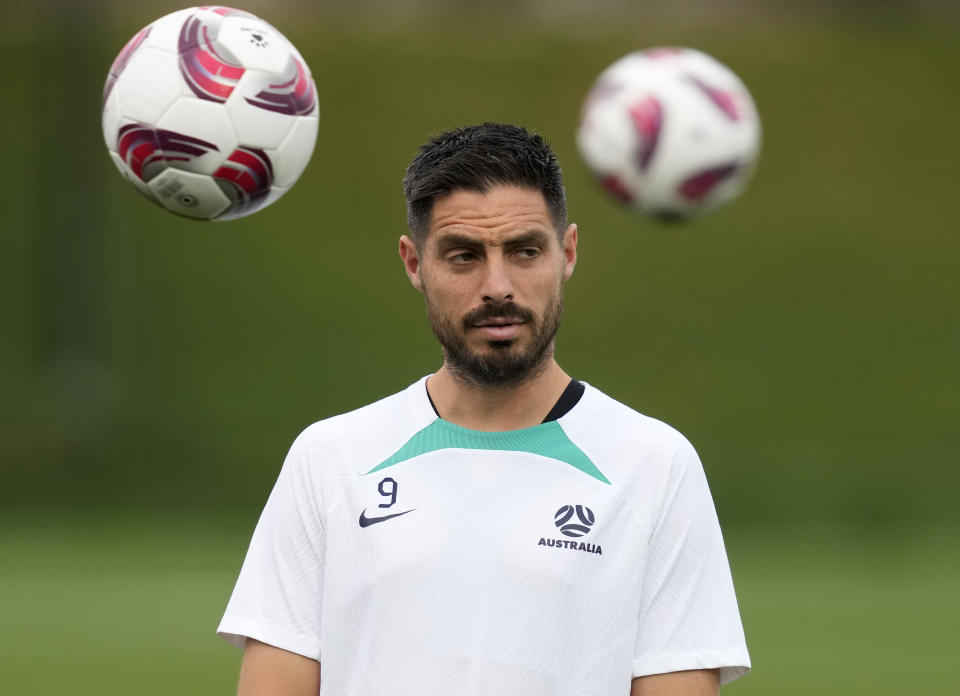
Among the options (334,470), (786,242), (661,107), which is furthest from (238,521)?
(334,470)

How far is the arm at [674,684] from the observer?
3697 mm

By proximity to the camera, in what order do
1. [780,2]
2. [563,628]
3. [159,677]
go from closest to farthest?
[563,628] < [159,677] < [780,2]

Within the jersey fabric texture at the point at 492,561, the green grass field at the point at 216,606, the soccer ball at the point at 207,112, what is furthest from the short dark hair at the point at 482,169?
the green grass field at the point at 216,606

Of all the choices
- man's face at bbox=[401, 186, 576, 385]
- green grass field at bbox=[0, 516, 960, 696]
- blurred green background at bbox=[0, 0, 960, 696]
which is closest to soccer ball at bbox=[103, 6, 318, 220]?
man's face at bbox=[401, 186, 576, 385]

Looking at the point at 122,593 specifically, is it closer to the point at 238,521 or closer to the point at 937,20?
the point at 238,521

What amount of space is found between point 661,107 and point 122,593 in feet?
25.9

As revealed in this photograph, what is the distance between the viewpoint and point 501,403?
12.6ft

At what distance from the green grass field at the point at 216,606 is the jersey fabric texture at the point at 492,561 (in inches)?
309

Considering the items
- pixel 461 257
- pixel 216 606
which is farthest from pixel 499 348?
pixel 216 606

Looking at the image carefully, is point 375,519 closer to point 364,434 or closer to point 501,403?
point 364,434

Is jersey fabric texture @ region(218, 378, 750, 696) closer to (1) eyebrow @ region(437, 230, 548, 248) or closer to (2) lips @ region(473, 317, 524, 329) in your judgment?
(2) lips @ region(473, 317, 524, 329)

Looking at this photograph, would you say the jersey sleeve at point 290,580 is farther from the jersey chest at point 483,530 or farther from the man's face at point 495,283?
the man's face at point 495,283

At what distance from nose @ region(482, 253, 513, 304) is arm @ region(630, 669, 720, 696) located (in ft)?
3.08

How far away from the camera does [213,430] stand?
21219 mm
